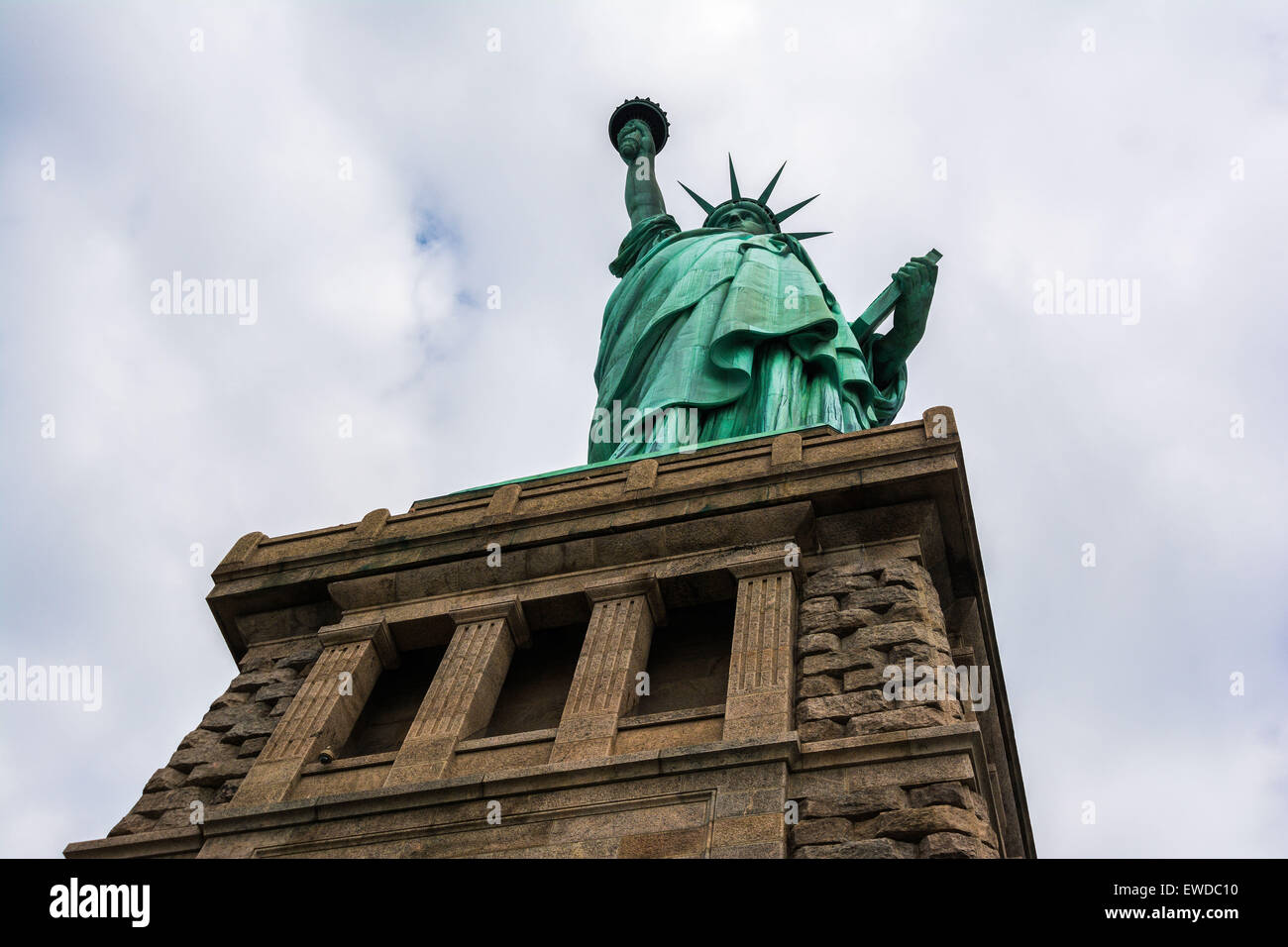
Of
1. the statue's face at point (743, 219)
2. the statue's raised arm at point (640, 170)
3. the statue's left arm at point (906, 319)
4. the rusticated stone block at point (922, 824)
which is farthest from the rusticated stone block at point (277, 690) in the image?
the statue's raised arm at point (640, 170)

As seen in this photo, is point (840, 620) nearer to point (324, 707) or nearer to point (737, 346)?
point (324, 707)

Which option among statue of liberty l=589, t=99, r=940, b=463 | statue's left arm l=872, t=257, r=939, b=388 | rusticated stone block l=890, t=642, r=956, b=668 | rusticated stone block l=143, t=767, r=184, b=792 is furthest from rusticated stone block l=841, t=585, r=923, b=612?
statue's left arm l=872, t=257, r=939, b=388

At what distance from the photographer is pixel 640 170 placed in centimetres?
3134

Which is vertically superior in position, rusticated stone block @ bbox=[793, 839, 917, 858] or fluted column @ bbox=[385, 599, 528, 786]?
fluted column @ bbox=[385, 599, 528, 786]

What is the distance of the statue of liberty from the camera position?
20.0 m

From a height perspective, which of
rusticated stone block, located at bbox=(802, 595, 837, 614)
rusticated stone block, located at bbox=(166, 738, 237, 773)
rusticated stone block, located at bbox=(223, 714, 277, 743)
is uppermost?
rusticated stone block, located at bbox=(802, 595, 837, 614)

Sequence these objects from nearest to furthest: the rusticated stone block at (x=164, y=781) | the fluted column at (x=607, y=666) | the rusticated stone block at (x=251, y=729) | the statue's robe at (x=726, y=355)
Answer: the fluted column at (x=607, y=666) < the rusticated stone block at (x=164, y=781) < the rusticated stone block at (x=251, y=729) < the statue's robe at (x=726, y=355)

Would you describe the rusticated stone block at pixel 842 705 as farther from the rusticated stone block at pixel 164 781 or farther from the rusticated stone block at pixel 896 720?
the rusticated stone block at pixel 164 781

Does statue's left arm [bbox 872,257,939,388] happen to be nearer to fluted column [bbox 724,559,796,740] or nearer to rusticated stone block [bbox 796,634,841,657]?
fluted column [bbox 724,559,796,740]

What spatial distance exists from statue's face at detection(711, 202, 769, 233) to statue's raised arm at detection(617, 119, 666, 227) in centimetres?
174

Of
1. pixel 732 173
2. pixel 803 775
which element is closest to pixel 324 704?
pixel 803 775

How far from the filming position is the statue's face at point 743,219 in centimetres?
2859

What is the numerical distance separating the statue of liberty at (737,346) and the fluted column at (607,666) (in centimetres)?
647

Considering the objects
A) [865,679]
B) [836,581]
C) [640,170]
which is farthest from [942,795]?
[640,170]
